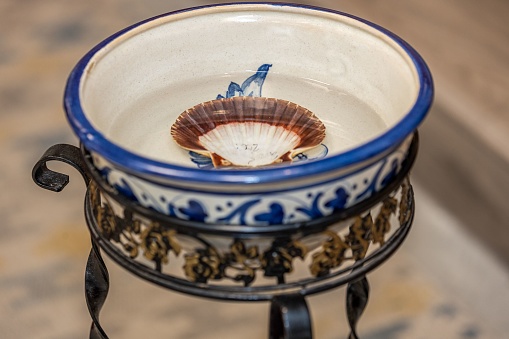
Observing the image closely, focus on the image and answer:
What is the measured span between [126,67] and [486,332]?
750mm

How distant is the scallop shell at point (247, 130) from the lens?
2.86 ft

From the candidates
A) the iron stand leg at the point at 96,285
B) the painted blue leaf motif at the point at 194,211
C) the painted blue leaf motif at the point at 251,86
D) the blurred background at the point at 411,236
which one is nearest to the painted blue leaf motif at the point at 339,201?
the painted blue leaf motif at the point at 194,211

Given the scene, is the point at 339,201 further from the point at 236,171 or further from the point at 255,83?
the point at 255,83

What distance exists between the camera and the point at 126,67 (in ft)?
2.93

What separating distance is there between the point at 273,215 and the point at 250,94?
285 millimetres

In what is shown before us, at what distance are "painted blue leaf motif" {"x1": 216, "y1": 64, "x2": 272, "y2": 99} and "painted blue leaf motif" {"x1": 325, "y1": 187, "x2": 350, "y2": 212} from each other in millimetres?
270

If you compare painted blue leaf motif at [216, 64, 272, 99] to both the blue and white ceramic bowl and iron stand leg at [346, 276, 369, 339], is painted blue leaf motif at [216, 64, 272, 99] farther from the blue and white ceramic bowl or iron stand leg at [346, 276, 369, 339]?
iron stand leg at [346, 276, 369, 339]

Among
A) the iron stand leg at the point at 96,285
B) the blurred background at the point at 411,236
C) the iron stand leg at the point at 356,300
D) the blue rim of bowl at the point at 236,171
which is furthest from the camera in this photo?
the blurred background at the point at 411,236

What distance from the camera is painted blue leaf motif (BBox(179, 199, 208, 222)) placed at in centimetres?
69

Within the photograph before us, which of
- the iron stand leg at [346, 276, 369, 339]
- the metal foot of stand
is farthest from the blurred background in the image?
the metal foot of stand

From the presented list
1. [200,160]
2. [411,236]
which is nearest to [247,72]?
[200,160]

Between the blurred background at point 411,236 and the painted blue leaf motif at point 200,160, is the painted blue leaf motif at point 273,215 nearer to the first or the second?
the painted blue leaf motif at point 200,160

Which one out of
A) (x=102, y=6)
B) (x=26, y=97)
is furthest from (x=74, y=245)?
(x=102, y=6)

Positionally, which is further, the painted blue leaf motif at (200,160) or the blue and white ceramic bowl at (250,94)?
the painted blue leaf motif at (200,160)
